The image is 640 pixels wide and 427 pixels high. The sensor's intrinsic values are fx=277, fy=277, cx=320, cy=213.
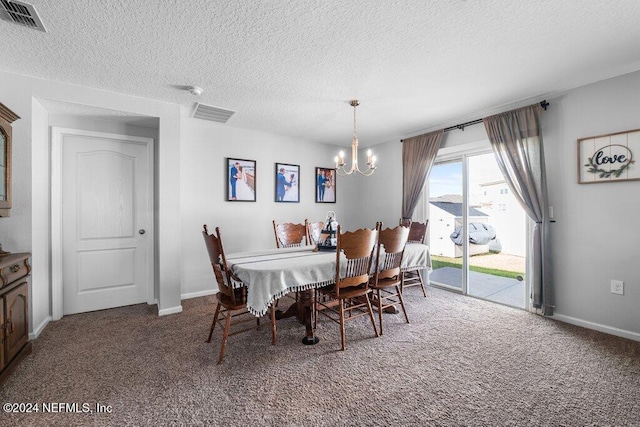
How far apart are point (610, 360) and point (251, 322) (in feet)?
9.96

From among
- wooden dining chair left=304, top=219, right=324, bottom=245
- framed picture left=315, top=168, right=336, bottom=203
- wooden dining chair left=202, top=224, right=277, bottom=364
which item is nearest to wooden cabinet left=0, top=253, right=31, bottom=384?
wooden dining chair left=202, top=224, right=277, bottom=364

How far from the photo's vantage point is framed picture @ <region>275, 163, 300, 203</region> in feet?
14.7

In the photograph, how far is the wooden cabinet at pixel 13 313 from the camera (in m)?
1.87

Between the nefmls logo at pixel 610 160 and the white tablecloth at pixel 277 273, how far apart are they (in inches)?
106

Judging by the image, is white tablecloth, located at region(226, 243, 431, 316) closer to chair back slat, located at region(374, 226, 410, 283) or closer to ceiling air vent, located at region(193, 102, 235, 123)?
chair back slat, located at region(374, 226, 410, 283)

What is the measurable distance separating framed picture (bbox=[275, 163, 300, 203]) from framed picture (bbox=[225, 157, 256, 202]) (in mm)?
416

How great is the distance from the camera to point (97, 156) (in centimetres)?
321

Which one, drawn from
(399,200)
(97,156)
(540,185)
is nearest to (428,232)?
(399,200)

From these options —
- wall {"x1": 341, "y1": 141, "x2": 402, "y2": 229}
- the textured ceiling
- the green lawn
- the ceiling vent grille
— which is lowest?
the green lawn

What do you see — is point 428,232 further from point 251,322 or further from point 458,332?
point 251,322

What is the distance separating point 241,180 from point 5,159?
233cm

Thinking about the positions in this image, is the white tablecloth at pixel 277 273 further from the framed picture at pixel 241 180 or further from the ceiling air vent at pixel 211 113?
the ceiling air vent at pixel 211 113

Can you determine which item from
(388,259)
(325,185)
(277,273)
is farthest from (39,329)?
(325,185)

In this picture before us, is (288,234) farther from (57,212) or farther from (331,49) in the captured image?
(57,212)
